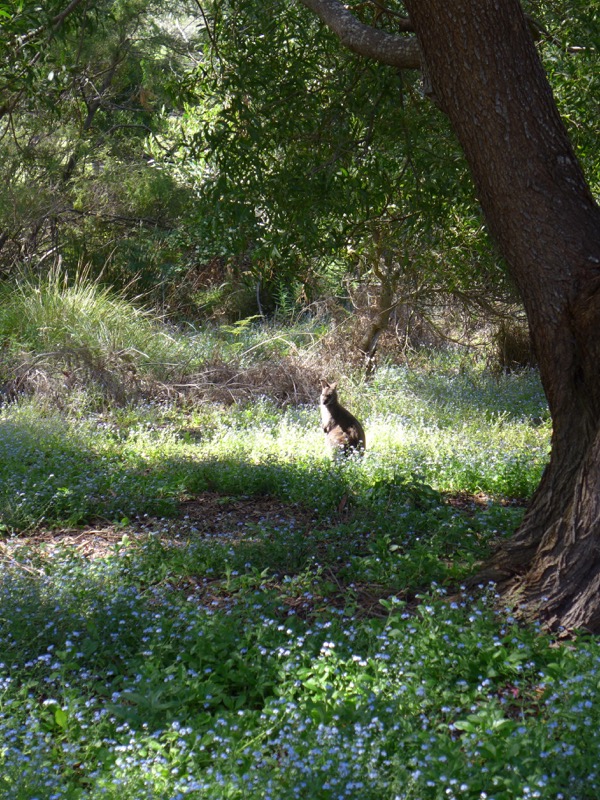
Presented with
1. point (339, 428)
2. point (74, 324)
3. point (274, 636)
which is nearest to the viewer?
point (274, 636)

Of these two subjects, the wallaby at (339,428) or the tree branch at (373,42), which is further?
the wallaby at (339,428)

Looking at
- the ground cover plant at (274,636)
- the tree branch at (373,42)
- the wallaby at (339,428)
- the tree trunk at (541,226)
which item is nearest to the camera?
the ground cover plant at (274,636)

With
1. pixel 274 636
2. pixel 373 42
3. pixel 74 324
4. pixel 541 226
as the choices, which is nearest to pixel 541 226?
pixel 541 226

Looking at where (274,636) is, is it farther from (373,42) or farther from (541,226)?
(373,42)

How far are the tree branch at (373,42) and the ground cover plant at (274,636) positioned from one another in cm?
309

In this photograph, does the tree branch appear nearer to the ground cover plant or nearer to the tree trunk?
the tree trunk

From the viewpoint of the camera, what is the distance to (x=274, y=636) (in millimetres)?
4258

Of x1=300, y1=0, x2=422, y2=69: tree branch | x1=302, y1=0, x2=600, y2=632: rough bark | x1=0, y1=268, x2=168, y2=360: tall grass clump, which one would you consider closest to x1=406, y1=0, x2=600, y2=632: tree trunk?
x1=302, y1=0, x2=600, y2=632: rough bark

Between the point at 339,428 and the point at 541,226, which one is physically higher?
the point at 541,226

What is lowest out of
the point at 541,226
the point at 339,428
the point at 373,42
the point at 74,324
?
the point at 74,324

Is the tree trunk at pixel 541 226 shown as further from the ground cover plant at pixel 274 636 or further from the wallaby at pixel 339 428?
the wallaby at pixel 339 428

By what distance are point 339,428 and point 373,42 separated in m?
3.99

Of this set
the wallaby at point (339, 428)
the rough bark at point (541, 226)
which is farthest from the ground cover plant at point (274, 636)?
the rough bark at point (541, 226)

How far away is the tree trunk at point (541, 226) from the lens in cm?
446
